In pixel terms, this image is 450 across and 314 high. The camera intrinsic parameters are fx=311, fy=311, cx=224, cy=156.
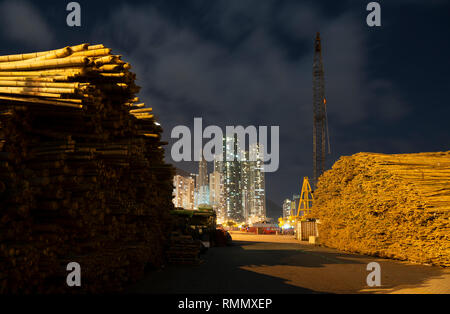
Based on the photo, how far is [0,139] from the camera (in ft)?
19.0

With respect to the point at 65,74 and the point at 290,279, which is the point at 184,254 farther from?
the point at 65,74

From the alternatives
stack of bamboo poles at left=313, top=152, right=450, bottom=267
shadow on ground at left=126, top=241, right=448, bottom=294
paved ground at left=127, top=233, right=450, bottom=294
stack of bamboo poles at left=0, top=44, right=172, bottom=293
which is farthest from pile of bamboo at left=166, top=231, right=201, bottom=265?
stack of bamboo poles at left=313, top=152, right=450, bottom=267

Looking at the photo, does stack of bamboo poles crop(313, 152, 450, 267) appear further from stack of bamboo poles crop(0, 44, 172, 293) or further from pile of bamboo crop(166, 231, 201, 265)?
stack of bamboo poles crop(0, 44, 172, 293)

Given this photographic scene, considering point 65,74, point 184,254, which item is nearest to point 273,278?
point 184,254

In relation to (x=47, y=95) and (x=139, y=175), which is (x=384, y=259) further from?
(x=47, y=95)

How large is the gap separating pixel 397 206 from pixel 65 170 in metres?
14.1

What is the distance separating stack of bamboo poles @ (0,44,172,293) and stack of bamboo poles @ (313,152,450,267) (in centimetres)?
1165

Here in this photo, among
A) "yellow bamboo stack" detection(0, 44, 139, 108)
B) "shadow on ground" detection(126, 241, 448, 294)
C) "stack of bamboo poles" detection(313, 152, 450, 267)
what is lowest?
"shadow on ground" detection(126, 241, 448, 294)

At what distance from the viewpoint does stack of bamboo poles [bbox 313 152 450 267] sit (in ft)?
43.0

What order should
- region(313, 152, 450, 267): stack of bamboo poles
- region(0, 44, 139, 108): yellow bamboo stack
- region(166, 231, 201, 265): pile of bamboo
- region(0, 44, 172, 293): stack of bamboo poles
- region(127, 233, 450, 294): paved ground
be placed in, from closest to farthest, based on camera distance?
region(0, 44, 172, 293): stack of bamboo poles < region(0, 44, 139, 108): yellow bamboo stack < region(127, 233, 450, 294): paved ground < region(313, 152, 450, 267): stack of bamboo poles < region(166, 231, 201, 265): pile of bamboo

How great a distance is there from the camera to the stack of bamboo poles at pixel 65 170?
5.80 m
